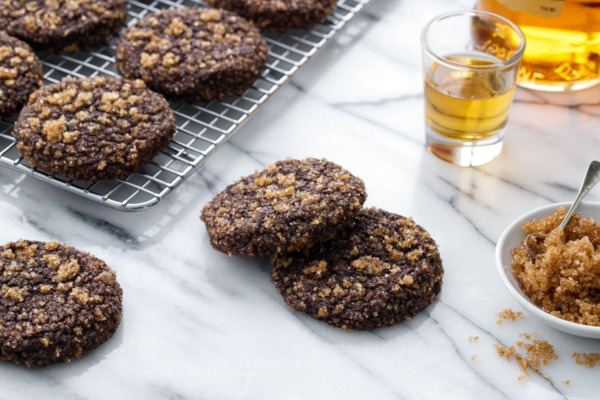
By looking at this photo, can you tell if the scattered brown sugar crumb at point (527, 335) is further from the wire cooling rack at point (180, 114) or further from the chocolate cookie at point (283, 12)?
the chocolate cookie at point (283, 12)

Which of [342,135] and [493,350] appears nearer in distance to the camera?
[493,350]

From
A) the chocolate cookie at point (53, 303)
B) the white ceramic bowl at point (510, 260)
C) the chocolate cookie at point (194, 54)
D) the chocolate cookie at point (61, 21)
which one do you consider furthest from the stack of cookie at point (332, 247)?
the chocolate cookie at point (61, 21)

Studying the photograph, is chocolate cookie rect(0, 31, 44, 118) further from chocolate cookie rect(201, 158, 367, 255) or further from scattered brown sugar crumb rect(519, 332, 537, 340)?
scattered brown sugar crumb rect(519, 332, 537, 340)

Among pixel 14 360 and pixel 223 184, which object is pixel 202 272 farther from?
pixel 14 360

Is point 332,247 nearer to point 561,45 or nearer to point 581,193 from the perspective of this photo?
point 581,193

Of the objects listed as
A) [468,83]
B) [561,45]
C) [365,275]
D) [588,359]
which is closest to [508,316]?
[588,359]

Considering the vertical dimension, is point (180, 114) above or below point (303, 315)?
above

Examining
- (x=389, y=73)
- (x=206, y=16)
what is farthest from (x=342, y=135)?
(x=206, y=16)
